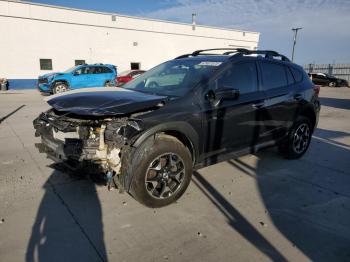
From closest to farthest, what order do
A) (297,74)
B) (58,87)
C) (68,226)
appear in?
(68,226)
(297,74)
(58,87)

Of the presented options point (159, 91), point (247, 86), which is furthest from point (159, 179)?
point (247, 86)

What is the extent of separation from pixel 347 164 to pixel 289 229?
2.90m

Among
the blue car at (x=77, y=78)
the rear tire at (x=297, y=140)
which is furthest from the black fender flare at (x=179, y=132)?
the blue car at (x=77, y=78)

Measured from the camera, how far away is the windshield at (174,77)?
13.1 feet

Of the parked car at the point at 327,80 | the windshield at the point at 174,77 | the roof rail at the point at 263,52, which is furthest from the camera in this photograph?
the parked car at the point at 327,80

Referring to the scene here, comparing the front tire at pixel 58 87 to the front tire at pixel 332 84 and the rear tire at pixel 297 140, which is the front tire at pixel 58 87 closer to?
the rear tire at pixel 297 140

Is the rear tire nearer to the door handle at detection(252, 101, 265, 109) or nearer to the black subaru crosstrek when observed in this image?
the black subaru crosstrek

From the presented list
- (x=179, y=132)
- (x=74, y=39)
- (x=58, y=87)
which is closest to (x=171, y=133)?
(x=179, y=132)

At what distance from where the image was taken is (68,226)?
3168 mm

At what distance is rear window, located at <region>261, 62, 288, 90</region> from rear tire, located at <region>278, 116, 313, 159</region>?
2.69 feet

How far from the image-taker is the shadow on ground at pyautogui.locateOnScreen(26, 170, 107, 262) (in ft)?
8.99

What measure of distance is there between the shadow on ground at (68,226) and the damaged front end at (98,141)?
0.50 metres

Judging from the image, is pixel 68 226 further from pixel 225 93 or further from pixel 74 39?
pixel 74 39

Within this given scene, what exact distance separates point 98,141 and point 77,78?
48.7ft
